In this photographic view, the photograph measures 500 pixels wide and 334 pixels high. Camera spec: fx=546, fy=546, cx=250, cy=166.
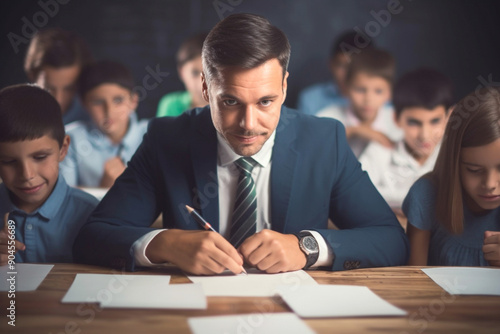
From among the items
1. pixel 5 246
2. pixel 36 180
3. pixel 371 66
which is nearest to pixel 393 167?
pixel 371 66

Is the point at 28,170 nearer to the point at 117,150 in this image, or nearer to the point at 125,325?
the point at 125,325

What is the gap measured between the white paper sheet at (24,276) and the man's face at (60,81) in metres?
3.02

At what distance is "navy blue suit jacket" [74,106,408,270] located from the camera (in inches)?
68.7

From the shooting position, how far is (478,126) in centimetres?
181

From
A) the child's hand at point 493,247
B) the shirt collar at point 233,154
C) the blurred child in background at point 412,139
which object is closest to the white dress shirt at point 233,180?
the shirt collar at point 233,154

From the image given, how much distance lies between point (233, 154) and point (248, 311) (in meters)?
0.74

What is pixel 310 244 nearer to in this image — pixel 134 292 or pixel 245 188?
pixel 245 188

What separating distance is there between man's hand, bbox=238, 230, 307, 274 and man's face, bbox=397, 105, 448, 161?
114 inches

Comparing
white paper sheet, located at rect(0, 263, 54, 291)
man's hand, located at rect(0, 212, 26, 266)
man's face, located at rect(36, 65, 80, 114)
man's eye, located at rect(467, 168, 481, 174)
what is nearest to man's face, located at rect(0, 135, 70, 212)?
man's hand, located at rect(0, 212, 26, 266)

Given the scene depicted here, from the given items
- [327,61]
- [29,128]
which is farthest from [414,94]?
[29,128]

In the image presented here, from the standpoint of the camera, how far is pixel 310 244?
1.50 m

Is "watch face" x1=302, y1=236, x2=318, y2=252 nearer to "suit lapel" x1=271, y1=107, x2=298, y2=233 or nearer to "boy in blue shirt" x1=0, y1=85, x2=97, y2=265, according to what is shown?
"suit lapel" x1=271, y1=107, x2=298, y2=233

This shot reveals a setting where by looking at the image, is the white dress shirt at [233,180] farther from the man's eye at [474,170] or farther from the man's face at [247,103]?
the man's eye at [474,170]

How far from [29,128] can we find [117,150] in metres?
2.38
